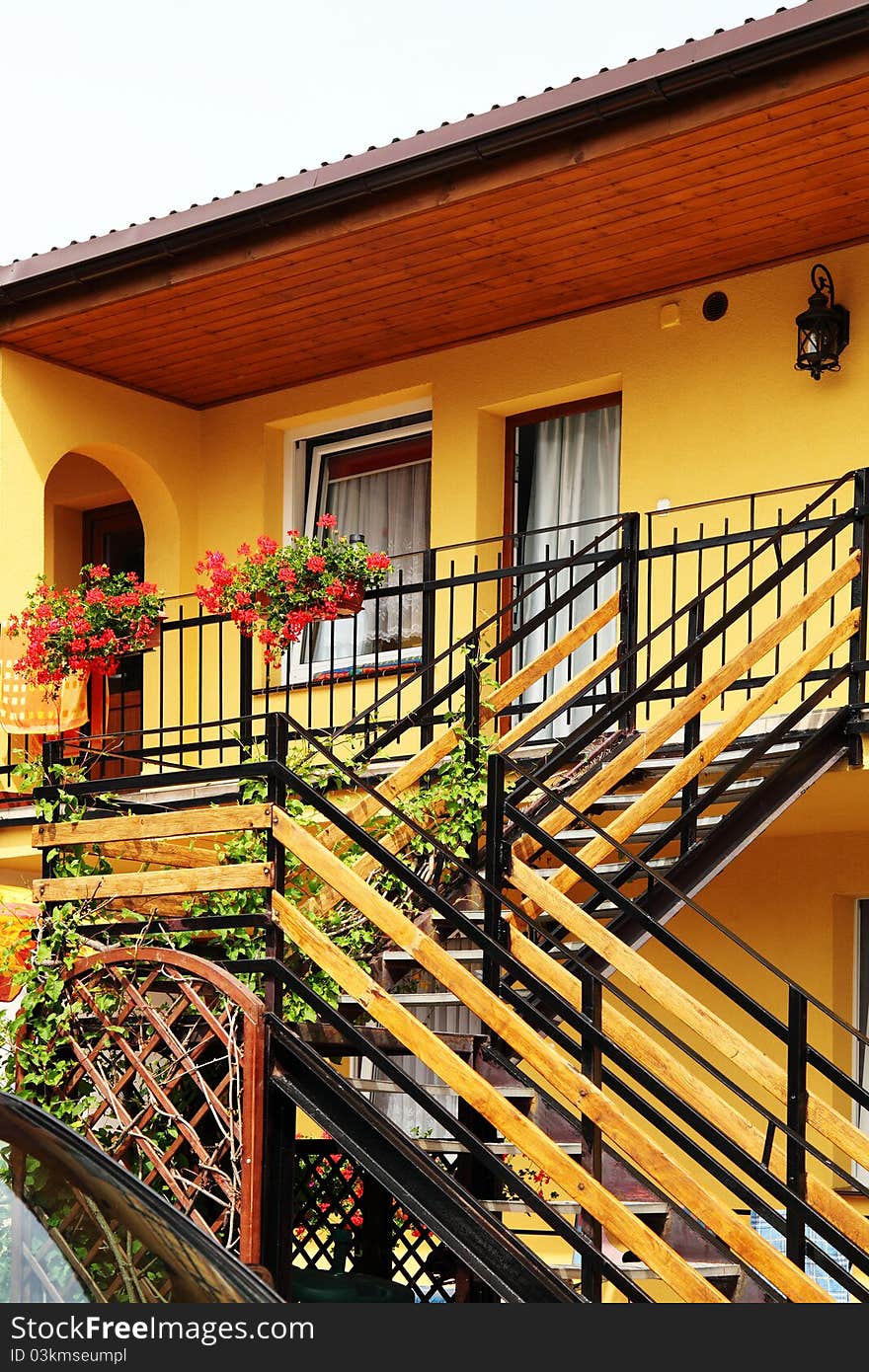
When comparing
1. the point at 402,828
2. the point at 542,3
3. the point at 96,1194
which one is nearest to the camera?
the point at 96,1194

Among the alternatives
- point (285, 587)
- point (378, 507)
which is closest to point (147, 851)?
point (285, 587)

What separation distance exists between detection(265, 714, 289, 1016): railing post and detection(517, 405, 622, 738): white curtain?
402cm

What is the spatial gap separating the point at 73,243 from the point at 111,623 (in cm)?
250

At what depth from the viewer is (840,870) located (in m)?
9.63

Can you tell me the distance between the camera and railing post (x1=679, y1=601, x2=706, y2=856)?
7.31 metres

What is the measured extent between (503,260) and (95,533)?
18.3 ft

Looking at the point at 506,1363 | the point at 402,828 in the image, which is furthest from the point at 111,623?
the point at 506,1363

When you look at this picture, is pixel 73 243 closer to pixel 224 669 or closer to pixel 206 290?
pixel 206 290

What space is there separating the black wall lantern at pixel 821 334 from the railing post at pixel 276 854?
13.8ft

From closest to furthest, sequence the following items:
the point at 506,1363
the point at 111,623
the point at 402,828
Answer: the point at 506,1363 < the point at 402,828 < the point at 111,623

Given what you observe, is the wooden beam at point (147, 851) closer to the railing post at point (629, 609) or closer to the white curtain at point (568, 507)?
A: the railing post at point (629, 609)

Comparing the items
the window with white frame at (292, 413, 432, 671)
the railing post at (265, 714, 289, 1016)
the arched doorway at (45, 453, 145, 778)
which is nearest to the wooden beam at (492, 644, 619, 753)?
the railing post at (265, 714, 289, 1016)

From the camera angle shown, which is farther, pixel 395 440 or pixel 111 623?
pixel 395 440

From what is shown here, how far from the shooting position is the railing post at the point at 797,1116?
5.49 metres
